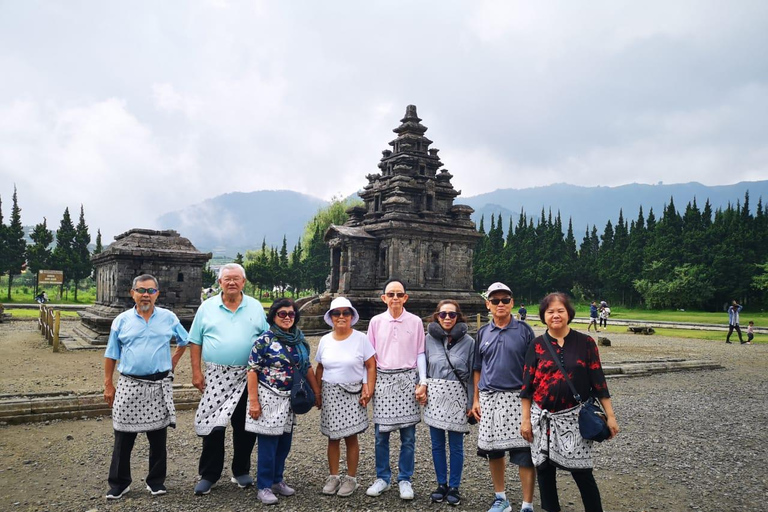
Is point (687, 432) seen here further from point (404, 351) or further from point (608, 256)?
point (608, 256)

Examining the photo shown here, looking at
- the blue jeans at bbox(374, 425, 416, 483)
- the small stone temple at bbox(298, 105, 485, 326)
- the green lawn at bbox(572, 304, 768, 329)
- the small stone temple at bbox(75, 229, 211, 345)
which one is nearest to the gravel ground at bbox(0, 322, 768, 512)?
the blue jeans at bbox(374, 425, 416, 483)

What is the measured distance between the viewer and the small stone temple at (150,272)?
A: 1878 cm

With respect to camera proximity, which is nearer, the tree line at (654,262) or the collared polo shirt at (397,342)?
the collared polo shirt at (397,342)

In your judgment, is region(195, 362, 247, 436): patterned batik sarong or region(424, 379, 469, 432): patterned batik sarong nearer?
region(424, 379, 469, 432): patterned batik sarong

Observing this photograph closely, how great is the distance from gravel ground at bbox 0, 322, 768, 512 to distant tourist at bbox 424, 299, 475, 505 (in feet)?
0.95

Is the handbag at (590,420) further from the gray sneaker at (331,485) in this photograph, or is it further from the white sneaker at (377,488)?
the gray sneaker at (331,485)

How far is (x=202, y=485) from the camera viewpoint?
5.08 m

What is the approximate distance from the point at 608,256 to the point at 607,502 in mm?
56937

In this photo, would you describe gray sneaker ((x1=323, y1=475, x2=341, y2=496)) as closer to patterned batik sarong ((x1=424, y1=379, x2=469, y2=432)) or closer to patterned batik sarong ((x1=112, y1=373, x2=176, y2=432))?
patterned batik sarong ((x1=424, y1=379, x2=469, y2=432))

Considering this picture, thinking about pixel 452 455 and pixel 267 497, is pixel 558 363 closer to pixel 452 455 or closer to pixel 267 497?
pixel 452 455

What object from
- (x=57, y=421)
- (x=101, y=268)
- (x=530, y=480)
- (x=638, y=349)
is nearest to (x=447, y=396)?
(x=530, y=480)

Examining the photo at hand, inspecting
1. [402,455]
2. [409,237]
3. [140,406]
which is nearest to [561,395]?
[402,455]

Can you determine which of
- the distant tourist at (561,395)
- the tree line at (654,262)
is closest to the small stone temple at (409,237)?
the tree line at (654,262)

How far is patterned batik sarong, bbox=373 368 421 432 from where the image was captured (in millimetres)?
5125
